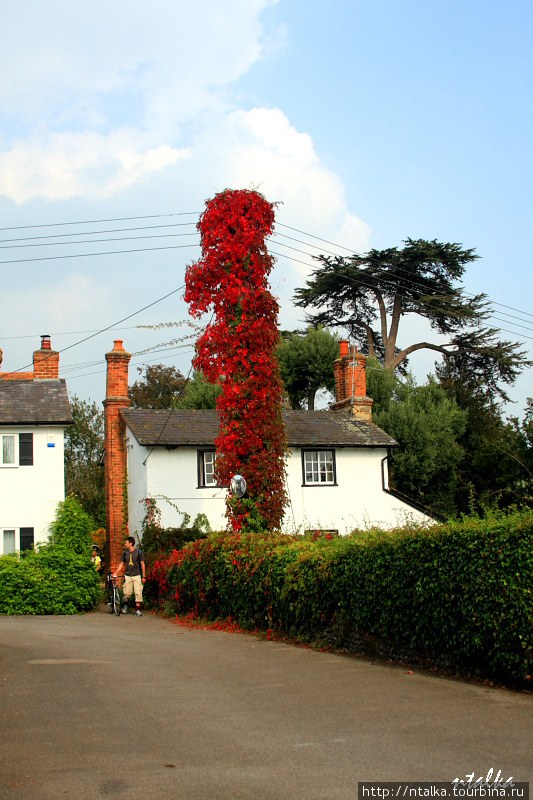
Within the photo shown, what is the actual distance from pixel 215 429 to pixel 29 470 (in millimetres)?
6605

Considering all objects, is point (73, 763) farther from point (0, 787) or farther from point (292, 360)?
point (292, 360)

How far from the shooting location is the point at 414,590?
32.4ft

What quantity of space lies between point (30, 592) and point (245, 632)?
30.4 ft

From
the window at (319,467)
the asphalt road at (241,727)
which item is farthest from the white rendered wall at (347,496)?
the asphalt road at (241,727)

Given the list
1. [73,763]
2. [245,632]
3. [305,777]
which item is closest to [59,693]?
[73,763]

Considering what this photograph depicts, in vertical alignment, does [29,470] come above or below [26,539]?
above

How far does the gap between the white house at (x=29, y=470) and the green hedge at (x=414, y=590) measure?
1365 centimetres

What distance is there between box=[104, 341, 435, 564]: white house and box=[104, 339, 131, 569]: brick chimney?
0.04 metres

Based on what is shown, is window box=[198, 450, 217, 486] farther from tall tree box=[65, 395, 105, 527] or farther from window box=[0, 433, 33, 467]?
tall tree box=[65, 395, 105, 527]

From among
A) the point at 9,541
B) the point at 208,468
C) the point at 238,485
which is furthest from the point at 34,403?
the point at 238,485

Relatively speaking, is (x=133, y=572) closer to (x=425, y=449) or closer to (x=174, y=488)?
(x=174, y=488)

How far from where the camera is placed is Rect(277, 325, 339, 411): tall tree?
1683 inches

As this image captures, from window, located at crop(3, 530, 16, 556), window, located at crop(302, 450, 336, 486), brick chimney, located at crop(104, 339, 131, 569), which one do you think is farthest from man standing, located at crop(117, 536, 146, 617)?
window, located at crop(302, 450, 336, 486)

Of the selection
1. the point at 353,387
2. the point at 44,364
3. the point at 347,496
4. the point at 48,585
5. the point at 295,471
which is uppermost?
the point at 44,364
